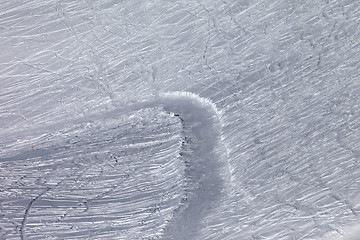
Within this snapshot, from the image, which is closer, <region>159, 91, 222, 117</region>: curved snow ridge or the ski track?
the ski track

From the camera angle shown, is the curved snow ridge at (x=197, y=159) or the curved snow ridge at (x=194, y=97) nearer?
the curved snow ridge at (x=197, y=159)

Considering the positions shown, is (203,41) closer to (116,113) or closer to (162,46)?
(162,46)

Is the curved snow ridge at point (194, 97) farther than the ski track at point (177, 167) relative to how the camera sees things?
Yes

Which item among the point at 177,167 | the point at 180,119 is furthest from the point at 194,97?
the point at 177,167

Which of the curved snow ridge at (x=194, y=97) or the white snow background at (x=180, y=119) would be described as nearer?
the white snow background at (x=180, y=119)

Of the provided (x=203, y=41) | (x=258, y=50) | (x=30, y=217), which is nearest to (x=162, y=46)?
(x=203, y=41)

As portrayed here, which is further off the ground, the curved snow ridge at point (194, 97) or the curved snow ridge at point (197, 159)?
the curved snow ridge at point (194, 97)

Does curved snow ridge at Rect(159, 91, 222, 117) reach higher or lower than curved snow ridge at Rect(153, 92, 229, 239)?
higher

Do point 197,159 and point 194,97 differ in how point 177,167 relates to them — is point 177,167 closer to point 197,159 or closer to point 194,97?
point 197,159
